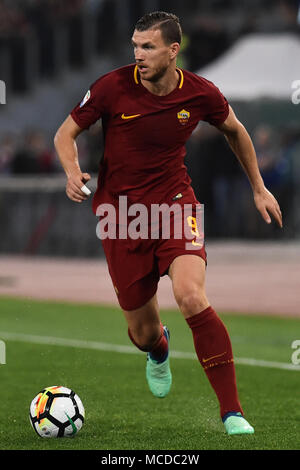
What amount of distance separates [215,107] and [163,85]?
0.38m

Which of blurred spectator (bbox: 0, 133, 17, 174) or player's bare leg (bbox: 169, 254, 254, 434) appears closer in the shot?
player's bare leg (bbox: 169, 254, 254, 434)

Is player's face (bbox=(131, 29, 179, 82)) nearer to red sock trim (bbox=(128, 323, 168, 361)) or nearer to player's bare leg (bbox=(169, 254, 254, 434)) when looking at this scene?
player's bare leg (bbox=(169, 254, 254, 434))

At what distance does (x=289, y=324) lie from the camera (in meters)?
14.0

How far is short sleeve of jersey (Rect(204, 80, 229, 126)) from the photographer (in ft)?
25.7

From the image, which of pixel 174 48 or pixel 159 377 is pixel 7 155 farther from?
pixel 174 48

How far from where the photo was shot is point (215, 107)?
25.8 feet

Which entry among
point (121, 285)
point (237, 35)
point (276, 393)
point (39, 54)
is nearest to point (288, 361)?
point (276, 393)

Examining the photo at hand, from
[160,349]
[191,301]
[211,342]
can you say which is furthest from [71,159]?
[160,349]

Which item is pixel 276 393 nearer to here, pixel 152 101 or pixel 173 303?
pixel 152 101

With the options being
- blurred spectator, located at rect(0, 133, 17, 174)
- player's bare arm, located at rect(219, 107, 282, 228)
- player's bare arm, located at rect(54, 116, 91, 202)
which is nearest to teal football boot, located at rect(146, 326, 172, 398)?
player's bare arm, located at rect(219, 107, 282, 228)

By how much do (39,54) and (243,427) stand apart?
2377 cm

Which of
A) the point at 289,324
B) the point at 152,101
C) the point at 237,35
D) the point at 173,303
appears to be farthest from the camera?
the point at 237,35

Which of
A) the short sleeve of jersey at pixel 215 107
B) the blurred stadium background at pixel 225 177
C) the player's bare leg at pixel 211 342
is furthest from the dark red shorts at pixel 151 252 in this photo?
the blurred stadium background at pixel 225 177

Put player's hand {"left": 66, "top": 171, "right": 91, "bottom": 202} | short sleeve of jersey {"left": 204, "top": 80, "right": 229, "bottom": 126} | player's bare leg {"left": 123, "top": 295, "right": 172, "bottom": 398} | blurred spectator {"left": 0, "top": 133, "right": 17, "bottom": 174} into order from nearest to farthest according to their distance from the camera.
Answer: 1. player's hand {"left": 66, "top": 171, "right": 91, "bottom": 202}
2. short sleeve of jersey {"left": 204, "top": 80, "right": 229, "bottom": 126}
3. player's bare leg {"left": 123, "top": 295, "right": 172, "bottom": 398}
4. blurred spectator {"left": 0, "top": 133, "right": 17, "bottom": 174}
